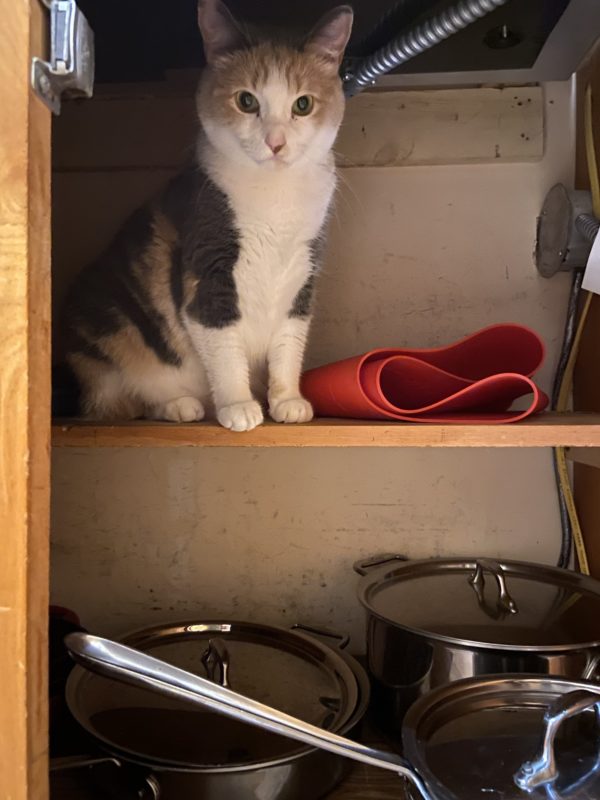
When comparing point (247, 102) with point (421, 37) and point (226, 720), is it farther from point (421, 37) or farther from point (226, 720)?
point (226, 720)

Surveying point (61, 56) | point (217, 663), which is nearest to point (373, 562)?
point (217, 663)

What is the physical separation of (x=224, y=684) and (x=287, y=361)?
1.50 ft

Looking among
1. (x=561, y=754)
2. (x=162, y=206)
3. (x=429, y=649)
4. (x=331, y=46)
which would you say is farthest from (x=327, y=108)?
(x=561, y=754)

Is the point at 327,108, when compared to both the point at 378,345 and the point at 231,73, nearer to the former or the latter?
the point at 231,73

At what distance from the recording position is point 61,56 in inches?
19.1

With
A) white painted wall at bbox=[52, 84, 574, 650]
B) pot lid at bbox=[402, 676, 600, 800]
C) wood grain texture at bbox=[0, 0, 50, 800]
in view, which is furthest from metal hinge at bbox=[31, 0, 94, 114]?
white painted wall at bbox=[52, 84, 574, 650]

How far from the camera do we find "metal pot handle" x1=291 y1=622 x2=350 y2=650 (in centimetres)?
108

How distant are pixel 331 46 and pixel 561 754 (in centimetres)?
90

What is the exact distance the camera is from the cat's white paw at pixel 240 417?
0.81 m

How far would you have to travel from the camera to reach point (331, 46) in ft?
3.10

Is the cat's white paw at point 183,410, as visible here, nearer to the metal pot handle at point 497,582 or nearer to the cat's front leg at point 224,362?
the cat's front leg at point 224,362

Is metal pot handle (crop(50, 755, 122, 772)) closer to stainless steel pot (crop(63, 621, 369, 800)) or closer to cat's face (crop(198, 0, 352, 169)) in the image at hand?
stainless steel pot (crop(63, 621, 369, 800))

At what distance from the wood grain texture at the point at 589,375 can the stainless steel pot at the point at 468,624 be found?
125mm

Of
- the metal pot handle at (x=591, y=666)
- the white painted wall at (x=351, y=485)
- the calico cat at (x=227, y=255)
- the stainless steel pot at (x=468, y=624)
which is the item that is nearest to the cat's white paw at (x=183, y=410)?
the calico cat at (x=227, y=255)
